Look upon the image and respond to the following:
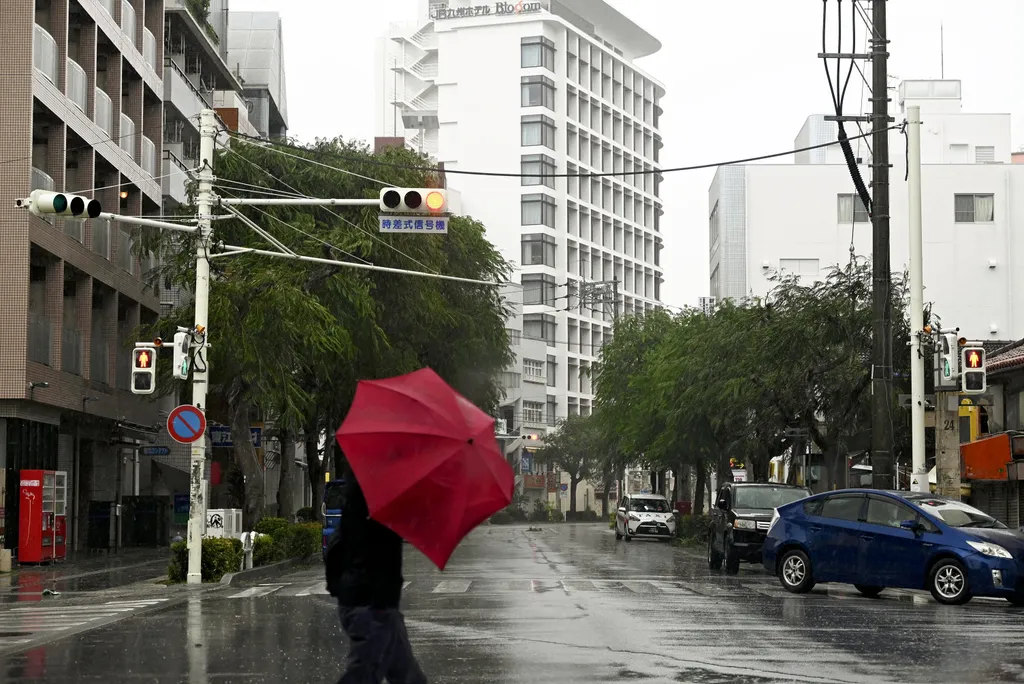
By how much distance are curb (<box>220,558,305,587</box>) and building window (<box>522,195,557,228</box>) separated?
97671 millimetres

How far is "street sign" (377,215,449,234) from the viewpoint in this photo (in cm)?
2169

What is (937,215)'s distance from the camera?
247 feet

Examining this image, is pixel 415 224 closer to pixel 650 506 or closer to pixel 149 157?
pixel 149 157

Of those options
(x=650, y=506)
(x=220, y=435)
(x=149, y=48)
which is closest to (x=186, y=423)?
(x=220, y=435)

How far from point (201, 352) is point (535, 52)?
10609cm

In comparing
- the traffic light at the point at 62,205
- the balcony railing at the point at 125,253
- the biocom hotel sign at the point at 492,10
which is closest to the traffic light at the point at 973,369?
the traffic light at the point at 62,205

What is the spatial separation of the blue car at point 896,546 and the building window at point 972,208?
56.3 metres

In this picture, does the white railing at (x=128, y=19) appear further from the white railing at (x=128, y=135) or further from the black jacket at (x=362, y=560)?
the black jacket at (x=362, y=560)

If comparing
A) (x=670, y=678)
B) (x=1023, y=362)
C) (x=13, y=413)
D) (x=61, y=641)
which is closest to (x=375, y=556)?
(x=670, y=678)

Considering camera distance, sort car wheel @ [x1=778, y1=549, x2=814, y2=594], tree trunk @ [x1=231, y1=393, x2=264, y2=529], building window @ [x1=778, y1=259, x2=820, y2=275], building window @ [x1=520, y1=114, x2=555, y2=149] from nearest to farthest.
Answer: car wheel @ [x1=778, y1=549, x2=814, y2=594] < tree trunk @ [x1=231, y1=393, x2=264, y2=529] < building window @ [x1=778, y1=259, x2=820, y2=275] < building window @ [x1=520, y1=114, x2=555, y2=149]

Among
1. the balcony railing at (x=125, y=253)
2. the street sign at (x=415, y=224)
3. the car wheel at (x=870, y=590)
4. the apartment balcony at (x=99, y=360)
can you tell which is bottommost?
the car wheel at (x=870, y=590)

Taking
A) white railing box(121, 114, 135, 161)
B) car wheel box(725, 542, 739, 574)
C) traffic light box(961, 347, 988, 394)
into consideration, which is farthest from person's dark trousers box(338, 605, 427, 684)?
white railing box(121, 114, 135, 161)

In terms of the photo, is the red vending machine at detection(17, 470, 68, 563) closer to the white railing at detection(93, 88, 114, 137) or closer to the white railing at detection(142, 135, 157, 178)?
the white railing at detection(93, 88, 114, 137)

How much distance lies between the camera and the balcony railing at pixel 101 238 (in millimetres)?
39219
